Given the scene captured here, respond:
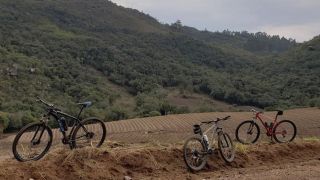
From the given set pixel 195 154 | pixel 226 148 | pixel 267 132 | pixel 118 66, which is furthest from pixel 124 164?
pixel 118 66

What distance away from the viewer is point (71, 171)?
9820 millimetres

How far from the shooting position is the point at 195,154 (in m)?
11.0

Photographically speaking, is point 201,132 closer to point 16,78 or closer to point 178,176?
point 178,176

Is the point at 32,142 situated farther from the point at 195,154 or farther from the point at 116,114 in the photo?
the point at 116,114

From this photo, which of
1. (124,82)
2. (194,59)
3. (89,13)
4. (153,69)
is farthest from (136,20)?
(124,82)

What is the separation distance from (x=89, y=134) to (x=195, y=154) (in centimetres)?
221

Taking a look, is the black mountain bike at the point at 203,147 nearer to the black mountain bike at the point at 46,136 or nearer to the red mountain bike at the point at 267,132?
the black mountain bike at the point at 46,136

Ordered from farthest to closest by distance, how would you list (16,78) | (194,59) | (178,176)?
(194,59) → (16,78) → (178,176)

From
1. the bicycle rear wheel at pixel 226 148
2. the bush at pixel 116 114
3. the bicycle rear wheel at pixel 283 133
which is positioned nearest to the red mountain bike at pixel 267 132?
the bicycle rear wheel at pixel 283 133

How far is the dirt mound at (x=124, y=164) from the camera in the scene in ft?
31.6

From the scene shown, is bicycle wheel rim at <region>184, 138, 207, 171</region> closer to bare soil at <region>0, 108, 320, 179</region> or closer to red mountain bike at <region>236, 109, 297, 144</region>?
bare soil at <region>0, 108, 320, 179</region>

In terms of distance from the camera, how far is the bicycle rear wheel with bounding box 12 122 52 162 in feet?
33.4

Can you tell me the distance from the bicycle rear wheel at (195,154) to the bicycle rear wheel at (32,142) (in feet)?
9.07

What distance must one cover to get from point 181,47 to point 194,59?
752cm
